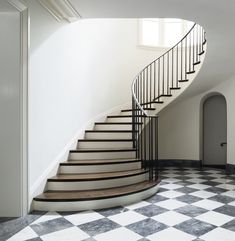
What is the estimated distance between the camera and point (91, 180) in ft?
11.7

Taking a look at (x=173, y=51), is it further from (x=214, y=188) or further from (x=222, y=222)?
(x=222, y=222)

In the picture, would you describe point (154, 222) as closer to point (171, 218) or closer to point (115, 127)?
point (171, 218)

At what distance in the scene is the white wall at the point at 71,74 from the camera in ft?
10.7

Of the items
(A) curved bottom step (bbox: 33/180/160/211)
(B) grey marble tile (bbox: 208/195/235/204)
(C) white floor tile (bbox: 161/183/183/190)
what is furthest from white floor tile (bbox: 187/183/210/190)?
(A) curved bottom step (bbox: 33/180/160/211)

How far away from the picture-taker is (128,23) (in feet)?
23.1

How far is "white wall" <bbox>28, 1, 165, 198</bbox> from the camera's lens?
10.7 feet

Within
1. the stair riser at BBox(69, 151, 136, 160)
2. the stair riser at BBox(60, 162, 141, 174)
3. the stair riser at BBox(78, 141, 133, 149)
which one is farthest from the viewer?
the stair riser at BBox(78, 141, 133, 149)

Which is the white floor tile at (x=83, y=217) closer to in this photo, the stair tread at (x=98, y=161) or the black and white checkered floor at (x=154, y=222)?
the black and white checkered floor at (x=154, y=222)

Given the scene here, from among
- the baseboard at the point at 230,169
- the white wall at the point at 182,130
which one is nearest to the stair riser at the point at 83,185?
the baseboard at the point at 230,169

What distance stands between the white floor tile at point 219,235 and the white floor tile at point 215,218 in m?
0.20

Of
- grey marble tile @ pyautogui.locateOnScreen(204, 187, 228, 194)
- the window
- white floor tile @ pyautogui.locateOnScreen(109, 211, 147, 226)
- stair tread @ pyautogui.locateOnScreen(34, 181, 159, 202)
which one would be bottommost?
grey marble tile @ pyautogui.locateOnScreen(204, 187, 228, 194)

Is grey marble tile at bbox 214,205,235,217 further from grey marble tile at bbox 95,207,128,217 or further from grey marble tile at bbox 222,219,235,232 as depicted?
grey marble tile at bbox 95,207,128,217

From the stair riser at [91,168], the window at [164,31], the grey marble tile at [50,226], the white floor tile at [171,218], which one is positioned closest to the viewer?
the grey marble tile at [50,226]

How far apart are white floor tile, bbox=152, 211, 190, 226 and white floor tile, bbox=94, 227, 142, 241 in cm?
47
